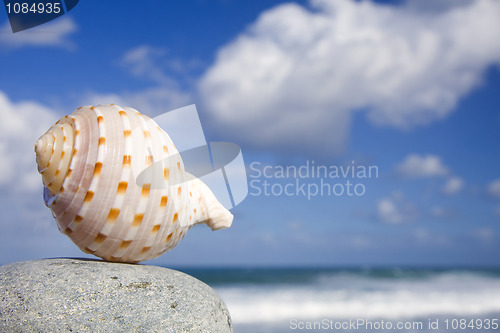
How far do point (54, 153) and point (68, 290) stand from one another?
1.32 metres

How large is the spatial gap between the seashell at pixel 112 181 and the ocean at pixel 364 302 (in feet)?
26.0

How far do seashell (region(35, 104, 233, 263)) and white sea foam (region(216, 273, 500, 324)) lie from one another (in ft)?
31.0

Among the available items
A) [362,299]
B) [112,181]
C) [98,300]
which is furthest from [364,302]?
[112,181]

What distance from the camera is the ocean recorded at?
13.0 meters

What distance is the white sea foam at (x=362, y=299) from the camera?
602 inches

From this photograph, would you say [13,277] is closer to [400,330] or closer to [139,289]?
[139,289]

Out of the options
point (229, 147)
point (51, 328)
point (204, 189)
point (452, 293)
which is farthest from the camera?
point (452, 293)

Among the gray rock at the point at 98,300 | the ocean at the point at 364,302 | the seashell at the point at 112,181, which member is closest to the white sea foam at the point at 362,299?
the ocean at the point at 364,302

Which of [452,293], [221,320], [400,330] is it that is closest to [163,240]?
[221,320]

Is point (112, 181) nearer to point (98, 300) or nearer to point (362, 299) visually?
point (98, 300)

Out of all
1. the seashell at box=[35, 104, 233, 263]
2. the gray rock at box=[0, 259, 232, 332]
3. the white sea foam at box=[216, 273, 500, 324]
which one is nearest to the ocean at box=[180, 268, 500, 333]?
the white sea foam at box=[216, 273, 500, 324]

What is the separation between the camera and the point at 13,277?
4703mm

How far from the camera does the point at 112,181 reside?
175 inches

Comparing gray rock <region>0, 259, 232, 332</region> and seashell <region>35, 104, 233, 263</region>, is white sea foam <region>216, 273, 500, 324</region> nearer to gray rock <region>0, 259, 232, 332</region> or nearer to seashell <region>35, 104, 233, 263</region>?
gray rock <region>0, 259, 232, 332</region>
